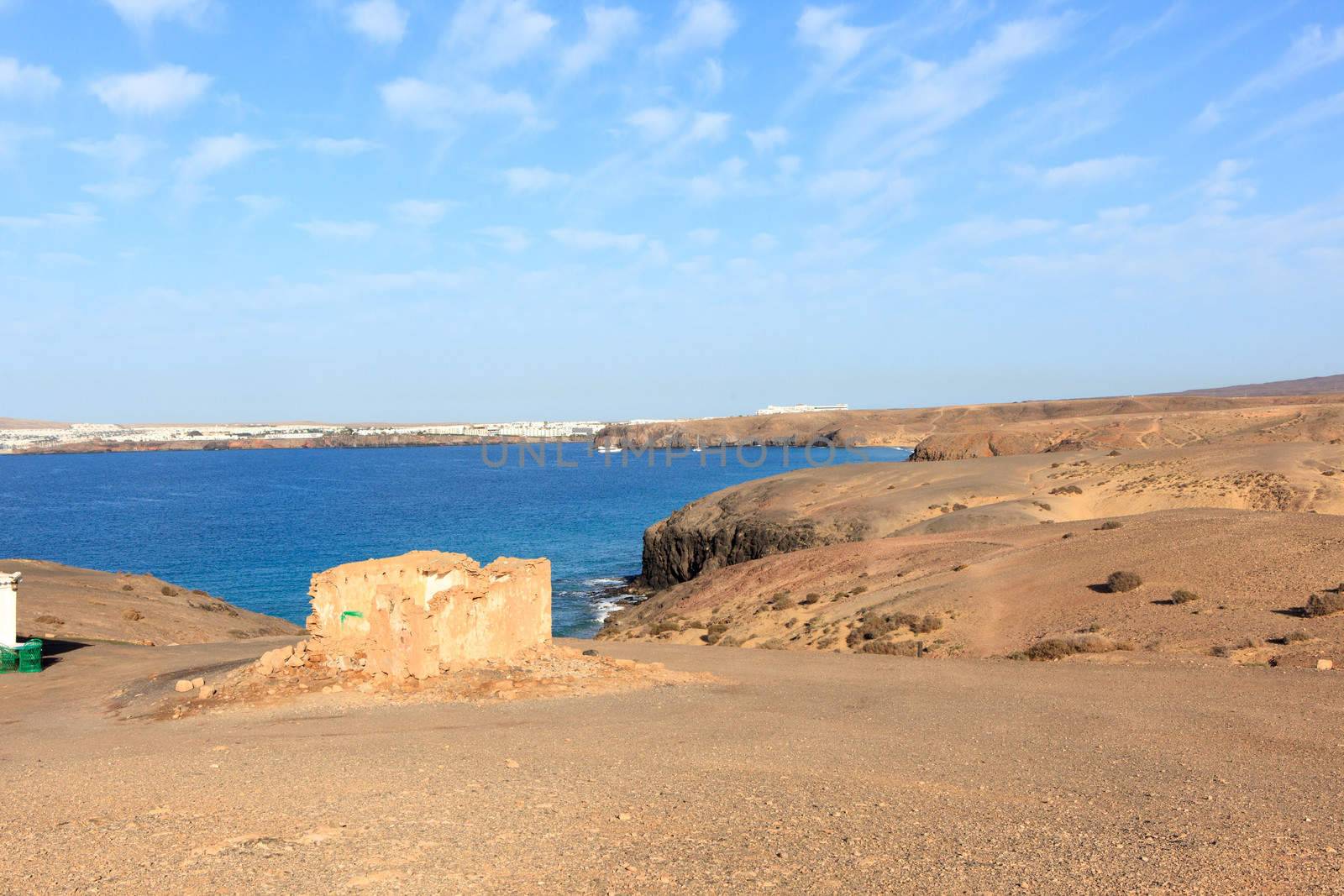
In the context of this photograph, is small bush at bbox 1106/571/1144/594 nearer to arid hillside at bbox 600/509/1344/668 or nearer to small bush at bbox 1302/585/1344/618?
arid hillside at bbox 600/509/1344/668

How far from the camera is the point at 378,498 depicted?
100312 millimetres

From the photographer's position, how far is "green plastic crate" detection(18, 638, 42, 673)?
1967cm

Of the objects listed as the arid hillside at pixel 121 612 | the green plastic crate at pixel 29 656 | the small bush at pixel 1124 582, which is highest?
the small bush at pixel 1124 582

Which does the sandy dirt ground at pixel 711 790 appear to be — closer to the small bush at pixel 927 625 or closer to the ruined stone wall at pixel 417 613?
the ruined stone wall at pixel 417 613

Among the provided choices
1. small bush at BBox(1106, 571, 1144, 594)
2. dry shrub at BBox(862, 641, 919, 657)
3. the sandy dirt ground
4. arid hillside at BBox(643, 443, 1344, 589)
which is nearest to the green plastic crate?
the sandy dirt ground

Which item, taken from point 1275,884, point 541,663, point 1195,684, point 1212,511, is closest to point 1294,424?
point 1212,511

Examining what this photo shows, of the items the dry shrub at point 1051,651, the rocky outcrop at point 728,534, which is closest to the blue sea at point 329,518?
the rocky outcrop at point 728,534

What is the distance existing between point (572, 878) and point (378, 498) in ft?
320

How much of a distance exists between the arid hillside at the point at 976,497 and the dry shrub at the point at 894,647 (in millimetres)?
15723

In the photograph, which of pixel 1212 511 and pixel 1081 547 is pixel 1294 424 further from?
pixel 1081 547

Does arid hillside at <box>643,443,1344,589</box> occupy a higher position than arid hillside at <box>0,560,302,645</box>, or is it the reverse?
arid hillside at <box>643,443,1344,589</box>

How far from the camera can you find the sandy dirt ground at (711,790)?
7.45 m

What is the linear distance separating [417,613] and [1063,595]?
1517cm

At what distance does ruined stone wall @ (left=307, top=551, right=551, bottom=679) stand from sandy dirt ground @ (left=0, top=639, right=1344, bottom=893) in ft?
4.10
